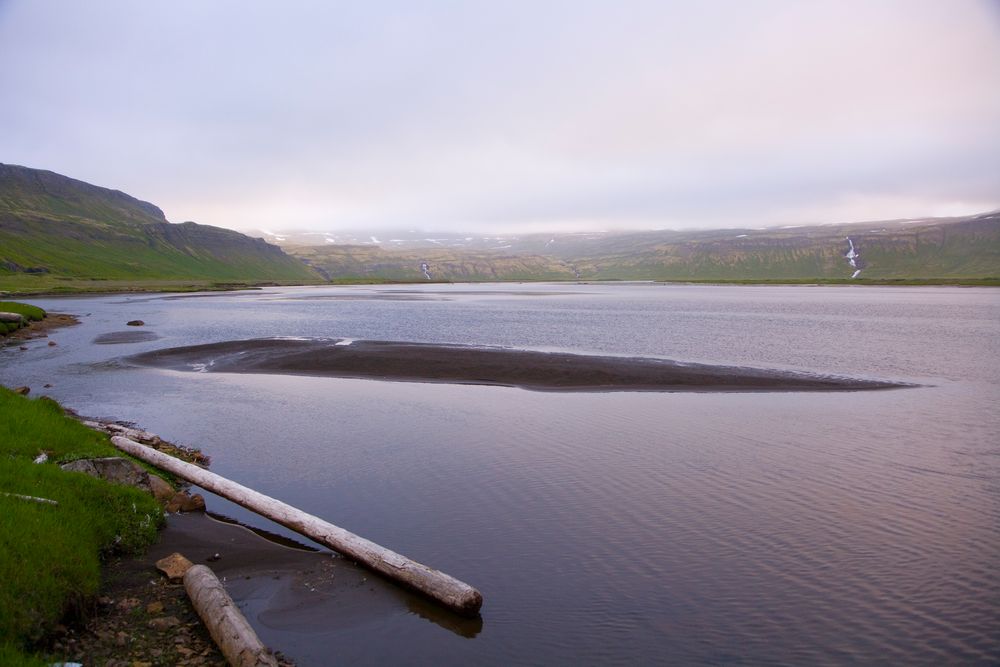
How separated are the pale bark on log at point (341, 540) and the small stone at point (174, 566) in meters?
2.37

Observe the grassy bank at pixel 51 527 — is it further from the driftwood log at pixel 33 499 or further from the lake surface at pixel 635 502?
the lake surface at pixel 635 502

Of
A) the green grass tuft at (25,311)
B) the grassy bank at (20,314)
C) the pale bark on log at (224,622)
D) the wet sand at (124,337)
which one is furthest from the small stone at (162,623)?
the green grass tuft at (25,311)

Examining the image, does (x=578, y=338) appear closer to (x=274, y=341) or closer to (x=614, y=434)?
(x=274, y=341)

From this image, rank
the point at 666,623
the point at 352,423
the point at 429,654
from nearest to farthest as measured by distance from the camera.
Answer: the point at 429,654 → the point at 666,623 → the point at 352,423

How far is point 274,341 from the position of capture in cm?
5116

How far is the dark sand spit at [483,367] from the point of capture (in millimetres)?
34250

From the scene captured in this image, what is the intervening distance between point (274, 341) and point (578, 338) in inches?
1028

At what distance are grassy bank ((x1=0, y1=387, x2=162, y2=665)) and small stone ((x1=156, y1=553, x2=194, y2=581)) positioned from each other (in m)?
1.03

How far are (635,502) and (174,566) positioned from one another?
10.9 meters

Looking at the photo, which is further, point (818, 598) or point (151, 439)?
point (151, 439)

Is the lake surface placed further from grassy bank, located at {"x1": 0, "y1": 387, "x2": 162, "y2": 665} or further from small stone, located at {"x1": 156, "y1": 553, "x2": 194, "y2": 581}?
grassy bank, located at {"x1": 0, "y1": 387, "x2": 162, "y2": 665}

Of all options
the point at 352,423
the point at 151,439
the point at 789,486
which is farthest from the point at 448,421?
the point at 789,486

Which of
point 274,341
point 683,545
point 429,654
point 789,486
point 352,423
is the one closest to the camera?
point 429,654

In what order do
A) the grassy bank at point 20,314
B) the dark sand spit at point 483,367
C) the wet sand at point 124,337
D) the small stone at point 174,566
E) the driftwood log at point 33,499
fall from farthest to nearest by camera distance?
1. the grassy bank at point 20,314
2. the wet sand at point 124,337
3. the dark sand spit at point 483,367
4. the small stone at point 174,566
5. the driftwood log at point 33,499
